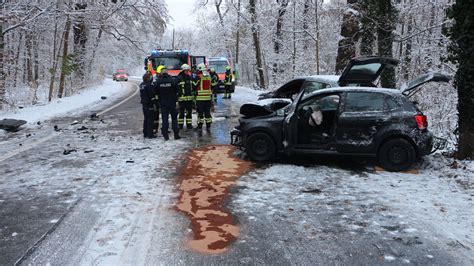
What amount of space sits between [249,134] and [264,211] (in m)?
2.95

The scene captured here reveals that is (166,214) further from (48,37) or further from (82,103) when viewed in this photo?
(48,37)

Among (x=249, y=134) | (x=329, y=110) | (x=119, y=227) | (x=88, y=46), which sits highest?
(x=88, y=46)

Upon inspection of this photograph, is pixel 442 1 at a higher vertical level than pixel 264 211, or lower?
higher

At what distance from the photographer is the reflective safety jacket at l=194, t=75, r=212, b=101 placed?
37.7 feet

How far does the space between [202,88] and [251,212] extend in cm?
671

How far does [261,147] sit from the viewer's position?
317 inches

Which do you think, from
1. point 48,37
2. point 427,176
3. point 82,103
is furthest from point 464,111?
point 48,37

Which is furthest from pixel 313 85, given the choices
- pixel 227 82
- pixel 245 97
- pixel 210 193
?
pixel 245 97

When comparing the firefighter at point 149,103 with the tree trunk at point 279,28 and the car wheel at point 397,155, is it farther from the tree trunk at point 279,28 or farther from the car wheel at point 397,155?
the tree trunk at point 279,28

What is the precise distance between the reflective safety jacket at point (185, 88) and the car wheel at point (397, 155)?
19.5 feet

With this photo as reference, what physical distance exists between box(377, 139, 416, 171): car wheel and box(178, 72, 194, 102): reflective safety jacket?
19.5 ft

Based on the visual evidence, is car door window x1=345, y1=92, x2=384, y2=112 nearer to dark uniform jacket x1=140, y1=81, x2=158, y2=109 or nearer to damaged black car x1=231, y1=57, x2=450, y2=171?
damaged black car x1=231, y1=57, x2=450, y2=171

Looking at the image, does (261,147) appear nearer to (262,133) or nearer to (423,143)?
(262,133)

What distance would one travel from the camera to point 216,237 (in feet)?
15.0
